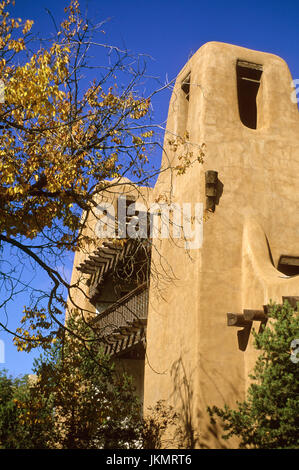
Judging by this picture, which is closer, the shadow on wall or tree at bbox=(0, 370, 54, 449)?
the shadow on wall

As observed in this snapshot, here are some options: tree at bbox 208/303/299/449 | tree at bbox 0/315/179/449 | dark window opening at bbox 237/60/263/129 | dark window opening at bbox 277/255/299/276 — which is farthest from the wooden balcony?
dark window opening at bbox 237/60/263/129

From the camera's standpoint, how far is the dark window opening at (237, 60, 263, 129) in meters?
15.0

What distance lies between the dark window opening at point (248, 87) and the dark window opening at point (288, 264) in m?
5.97

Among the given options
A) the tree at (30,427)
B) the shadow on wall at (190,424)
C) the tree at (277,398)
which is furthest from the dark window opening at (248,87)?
the tree at (30,427)

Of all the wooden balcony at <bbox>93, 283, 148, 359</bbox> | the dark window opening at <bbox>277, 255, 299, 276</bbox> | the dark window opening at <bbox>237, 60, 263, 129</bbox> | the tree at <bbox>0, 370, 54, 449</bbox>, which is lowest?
the tree at <bbox>0, 370, 54, 449</bbox>

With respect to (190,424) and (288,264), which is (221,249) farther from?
(190,424)

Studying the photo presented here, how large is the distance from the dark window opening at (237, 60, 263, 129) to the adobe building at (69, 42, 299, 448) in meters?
0.06

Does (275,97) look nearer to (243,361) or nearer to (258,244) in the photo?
(258,244)

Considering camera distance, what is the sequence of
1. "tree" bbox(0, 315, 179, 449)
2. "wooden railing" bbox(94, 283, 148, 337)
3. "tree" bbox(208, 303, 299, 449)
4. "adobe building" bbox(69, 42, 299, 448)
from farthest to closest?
"wooden railing" bbox(94, 283, 148, 337)
"tree" bbox(0, 315, 179, 449)
"adobe building" bbox(69, 42, 299, 448)
"tree" bbox(208, 303, 299, 449)

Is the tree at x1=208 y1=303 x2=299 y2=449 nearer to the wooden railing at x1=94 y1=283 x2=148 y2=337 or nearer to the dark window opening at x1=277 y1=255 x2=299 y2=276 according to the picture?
the dark window opening at x1=277 y1=255 x2=299 y2=276

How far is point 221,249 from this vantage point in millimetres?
12094

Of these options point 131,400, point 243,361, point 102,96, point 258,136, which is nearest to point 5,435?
point 131,400

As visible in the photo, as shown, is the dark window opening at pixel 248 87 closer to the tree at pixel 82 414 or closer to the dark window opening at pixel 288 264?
the dark window opening at pixel 288 264

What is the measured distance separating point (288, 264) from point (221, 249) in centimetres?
181
